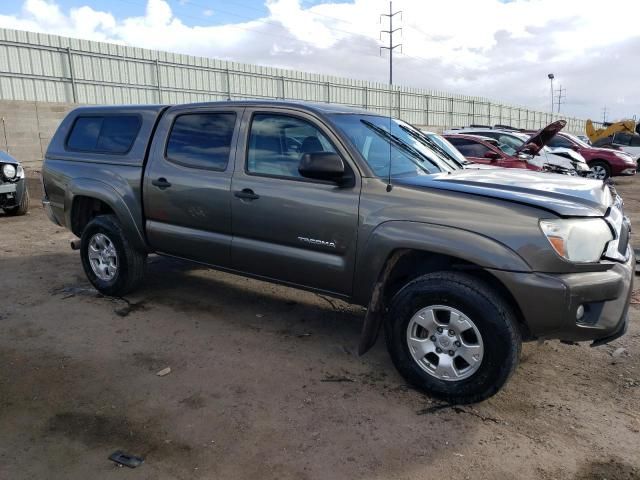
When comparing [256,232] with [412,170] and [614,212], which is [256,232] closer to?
[412,170]

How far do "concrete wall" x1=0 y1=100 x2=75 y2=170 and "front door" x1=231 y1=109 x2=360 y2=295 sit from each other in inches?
634

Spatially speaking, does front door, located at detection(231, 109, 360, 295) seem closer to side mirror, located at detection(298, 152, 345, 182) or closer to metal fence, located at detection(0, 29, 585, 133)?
side mirror, located at detection(298, 152, 345, 182)

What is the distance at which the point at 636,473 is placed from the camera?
267 centimetres

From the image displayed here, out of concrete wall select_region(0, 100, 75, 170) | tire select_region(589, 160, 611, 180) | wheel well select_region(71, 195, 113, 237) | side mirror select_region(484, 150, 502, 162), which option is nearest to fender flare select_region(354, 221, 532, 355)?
wheel well select_region(71, 195, 113, 237)

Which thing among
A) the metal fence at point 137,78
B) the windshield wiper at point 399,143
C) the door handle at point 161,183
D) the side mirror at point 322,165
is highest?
the metal fence at point 137,78

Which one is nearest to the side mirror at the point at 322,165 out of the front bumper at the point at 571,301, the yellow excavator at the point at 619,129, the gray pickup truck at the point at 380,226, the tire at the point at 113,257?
the gray pickup truck at the point at 380,226

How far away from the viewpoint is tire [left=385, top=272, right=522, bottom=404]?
10.1ft

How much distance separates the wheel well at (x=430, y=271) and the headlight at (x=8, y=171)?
307 inches

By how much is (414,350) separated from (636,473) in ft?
4.32

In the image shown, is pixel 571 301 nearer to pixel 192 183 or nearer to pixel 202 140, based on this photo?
pixel 192 183

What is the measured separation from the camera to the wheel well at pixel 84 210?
5.38 m

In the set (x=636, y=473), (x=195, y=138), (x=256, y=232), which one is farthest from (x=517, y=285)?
(x=195, y=138)

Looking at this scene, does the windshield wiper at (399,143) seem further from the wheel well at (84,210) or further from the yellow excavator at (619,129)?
the yellow excavator at (619,129)

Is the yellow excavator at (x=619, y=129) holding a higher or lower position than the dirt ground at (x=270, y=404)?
higher
